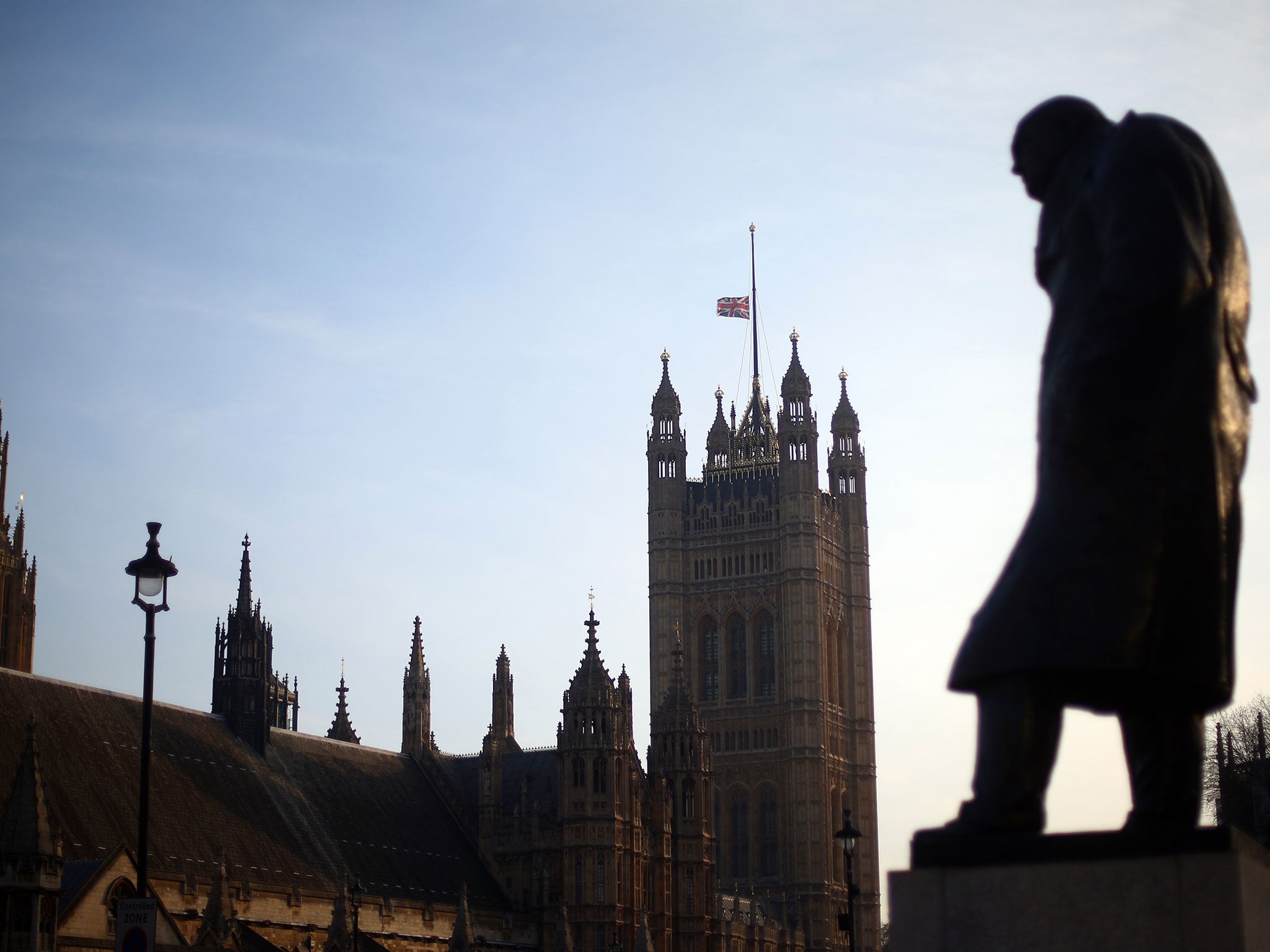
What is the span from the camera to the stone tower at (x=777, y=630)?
368ft

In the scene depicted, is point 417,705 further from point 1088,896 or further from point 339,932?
point 1088,896

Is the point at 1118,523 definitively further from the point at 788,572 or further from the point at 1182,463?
the point at 788,572

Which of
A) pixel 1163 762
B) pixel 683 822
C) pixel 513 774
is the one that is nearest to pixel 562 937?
pixel 683 822

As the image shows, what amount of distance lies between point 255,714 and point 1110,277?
53.2 m

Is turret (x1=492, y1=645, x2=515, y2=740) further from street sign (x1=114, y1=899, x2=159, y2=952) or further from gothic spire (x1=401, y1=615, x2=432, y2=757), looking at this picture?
street sign (x1=114, y1=899, x2=159, y2=952)

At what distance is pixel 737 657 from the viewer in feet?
384

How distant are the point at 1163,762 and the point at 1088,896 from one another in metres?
1.05

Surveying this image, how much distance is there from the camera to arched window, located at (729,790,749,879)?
112188 mm

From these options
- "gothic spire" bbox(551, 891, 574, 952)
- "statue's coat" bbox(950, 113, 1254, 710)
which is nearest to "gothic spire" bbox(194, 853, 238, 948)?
"gothic spire" bbox(551, 891, 574, 952)

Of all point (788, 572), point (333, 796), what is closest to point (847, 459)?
point (788, 572)

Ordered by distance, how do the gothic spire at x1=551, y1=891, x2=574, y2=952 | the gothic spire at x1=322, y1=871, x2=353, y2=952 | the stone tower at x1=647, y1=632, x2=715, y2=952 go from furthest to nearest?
the stone tower at x1=647, y1=632, x2=715, y2=952
the gothic spire at x1=551, y1=891, x2=574, y2=952
the gothic spire at x1=322, y1=871, x2=353, y2=952

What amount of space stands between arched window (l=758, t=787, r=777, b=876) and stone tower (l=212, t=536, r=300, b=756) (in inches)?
2294

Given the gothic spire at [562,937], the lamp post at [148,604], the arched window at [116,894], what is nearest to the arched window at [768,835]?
the gothic spire at [562,937]

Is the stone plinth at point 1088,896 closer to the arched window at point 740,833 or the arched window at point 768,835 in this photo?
the arched window at point 768,835
